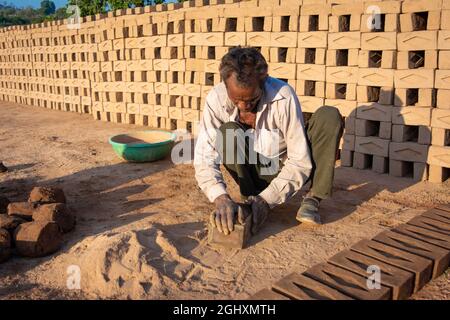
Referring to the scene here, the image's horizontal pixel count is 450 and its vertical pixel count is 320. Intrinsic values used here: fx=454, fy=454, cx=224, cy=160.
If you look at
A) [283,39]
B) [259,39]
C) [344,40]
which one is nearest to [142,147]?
[259,39]

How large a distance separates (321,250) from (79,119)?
6.94m

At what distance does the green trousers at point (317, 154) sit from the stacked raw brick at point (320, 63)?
55.8 inches

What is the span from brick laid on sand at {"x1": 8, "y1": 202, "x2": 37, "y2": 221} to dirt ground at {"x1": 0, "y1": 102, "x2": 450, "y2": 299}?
364mm

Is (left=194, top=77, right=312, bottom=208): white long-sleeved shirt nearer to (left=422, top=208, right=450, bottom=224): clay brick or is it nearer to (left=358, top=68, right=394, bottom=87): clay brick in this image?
(left=422, top=208, right=450, bottom=224): clay brick

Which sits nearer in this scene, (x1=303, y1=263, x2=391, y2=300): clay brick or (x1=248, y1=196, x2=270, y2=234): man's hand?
(x1=303, y1=263, x2=391, y2=300): clay brick

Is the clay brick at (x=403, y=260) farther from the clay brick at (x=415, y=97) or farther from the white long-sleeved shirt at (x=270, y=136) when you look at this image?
the clay brick at (x=415, y=97)

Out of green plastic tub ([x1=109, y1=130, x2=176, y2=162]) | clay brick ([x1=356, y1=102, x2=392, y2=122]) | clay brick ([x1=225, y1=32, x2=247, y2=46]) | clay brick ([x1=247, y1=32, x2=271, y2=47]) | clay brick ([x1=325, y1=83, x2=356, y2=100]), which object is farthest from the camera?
clay brick ([x1=225, y1=32, x2=247, y2=46])

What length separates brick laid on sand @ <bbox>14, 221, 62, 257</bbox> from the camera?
3041 mm

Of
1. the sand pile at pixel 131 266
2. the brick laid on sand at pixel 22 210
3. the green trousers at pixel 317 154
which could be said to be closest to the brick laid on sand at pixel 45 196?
the brick laid on sand at pixel 22 210

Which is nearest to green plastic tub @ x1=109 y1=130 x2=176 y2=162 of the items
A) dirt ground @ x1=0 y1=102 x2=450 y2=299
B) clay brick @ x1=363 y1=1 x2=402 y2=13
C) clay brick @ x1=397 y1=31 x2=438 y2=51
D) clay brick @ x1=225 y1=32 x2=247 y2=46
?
dirt ground @ x1=0 y1=102 x2=450 y2=299

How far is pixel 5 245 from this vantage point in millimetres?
3047

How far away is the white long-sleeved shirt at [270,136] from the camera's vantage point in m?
3.28

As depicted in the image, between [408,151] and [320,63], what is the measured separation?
1.35 m

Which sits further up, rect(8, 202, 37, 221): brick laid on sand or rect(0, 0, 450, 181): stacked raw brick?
rect(0, 0, 450, 181): stacked raw brick
